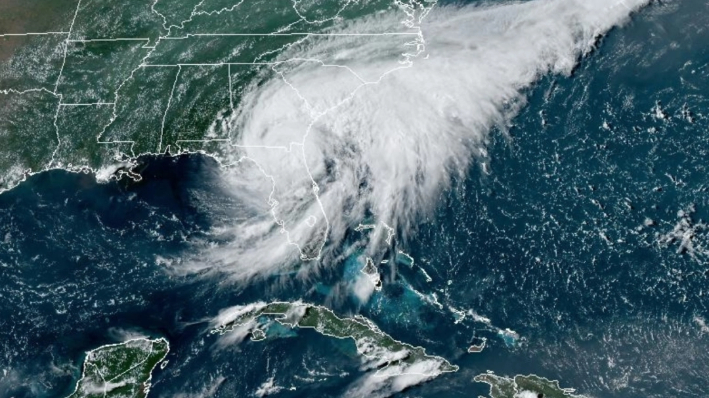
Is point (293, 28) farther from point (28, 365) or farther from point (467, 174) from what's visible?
point (28, 365)

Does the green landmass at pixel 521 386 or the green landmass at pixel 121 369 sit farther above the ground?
the green landmass at pixel 121 369

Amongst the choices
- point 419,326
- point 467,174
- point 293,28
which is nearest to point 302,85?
point 293,28

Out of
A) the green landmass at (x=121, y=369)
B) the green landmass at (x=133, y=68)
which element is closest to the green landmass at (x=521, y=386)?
the green landmass at (x=121, y=369)

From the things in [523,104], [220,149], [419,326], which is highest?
[220,149]

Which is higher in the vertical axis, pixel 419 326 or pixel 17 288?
pixel 17 288

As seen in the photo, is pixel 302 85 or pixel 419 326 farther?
pixel 302 85

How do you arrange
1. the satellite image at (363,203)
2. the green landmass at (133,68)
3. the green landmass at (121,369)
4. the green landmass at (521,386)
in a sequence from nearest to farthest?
the green landmass at (521,386) → the satellite image at (363,203) → the green landmass at (121,369) → the green landmass at (133,68)

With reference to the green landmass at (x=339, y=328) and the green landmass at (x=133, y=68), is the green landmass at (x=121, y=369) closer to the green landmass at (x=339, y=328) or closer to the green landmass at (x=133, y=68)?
the green landmass at (x=339, y=328)
